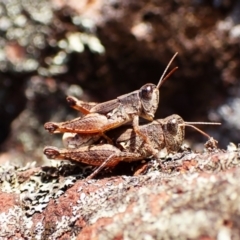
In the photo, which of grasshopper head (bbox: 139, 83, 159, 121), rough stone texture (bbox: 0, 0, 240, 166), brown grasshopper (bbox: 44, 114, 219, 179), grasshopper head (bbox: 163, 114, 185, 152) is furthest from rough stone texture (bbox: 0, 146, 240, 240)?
rough stone texture (bbox: 0, 0, 240, 166)

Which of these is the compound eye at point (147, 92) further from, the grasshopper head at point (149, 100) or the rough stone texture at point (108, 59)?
the rough stone texture at point (108, 59)

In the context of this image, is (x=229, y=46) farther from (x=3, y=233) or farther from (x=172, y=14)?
(x=3, y=233)

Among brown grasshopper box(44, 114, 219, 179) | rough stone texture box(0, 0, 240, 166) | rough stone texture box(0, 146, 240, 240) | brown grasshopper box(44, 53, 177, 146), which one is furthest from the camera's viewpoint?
rough stone texture box(0, 0, 240, 166)

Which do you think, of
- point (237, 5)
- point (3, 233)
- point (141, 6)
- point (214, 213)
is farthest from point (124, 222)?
point (237, 5)

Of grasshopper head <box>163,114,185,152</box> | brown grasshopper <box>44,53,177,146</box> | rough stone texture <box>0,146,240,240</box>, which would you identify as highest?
brown grasshopper <box>44,53,177,146</box>

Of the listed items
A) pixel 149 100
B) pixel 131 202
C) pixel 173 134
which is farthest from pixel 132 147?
pixel 131 202

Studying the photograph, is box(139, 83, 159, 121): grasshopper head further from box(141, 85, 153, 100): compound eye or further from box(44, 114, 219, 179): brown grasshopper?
box(44, 114, 219, 179): brown grasshopper
